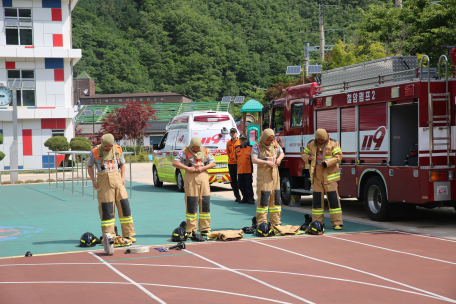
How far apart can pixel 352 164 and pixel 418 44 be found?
15.7m

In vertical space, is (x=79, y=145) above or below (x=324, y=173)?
above

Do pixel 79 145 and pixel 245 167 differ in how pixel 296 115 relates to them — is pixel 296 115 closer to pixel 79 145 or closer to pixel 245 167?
pixel 245 167

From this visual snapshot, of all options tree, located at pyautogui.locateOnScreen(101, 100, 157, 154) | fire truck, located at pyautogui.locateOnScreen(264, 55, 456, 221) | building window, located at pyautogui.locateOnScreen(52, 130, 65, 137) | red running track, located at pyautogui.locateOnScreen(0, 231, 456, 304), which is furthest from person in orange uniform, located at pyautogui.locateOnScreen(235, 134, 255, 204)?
tree, located at pyautogui.locateOnScreen(101, 100, 157, 154)

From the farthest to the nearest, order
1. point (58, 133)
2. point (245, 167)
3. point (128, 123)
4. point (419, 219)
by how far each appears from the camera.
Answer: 1. point (128, 123)
2. point (58, 133)
3. point (245, 167)
4. point (419, 219)

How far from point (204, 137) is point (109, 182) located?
9.11m

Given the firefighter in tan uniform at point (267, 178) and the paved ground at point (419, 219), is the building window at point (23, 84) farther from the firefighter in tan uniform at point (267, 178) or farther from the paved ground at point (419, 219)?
the firefighter in tan uniform at point (267, 178)

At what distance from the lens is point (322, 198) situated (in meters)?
10.7

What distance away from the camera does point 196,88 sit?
108m

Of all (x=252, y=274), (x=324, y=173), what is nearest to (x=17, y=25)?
(x=324, y=173)

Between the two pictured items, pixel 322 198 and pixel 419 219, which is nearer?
pixel 322 198

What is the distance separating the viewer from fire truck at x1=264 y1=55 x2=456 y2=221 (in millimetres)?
10234

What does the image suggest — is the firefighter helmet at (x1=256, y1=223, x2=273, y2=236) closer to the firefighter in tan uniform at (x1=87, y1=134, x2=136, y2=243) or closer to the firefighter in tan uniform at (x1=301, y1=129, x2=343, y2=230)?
the firefighter in tan uniform at (x1=301, y1=129, x2=343, y2=230)

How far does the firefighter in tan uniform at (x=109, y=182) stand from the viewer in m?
9.18

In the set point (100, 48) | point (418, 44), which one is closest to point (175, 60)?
point (100, 48)
